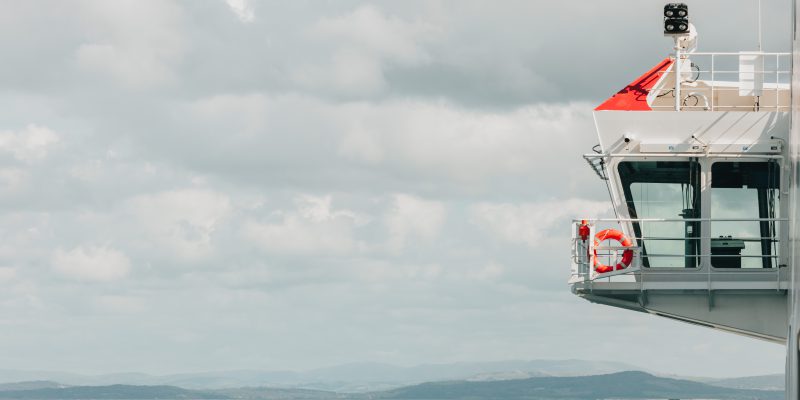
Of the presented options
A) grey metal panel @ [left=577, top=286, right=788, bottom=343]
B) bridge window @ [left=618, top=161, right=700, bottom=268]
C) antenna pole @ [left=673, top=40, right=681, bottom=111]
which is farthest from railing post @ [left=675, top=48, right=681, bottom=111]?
grey metal panel @ [left=577, top=286, right=788, bottom=343]

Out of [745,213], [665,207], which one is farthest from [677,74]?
[745,213]

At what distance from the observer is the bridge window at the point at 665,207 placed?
30641 mm

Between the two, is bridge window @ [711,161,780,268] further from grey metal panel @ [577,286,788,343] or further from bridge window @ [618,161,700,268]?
grey metal panel @ [577,286,788,343]

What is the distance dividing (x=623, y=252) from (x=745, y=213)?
289cm

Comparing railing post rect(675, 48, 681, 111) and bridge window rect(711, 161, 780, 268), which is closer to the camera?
bridge window rect(711, 161, 780, 268)

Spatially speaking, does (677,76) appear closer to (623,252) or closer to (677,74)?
(677,74)

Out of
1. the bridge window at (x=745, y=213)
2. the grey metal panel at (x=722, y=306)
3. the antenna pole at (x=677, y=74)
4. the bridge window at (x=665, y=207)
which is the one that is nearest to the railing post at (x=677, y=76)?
the antenna pole at (x=677, y=74)

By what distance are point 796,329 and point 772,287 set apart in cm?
1088

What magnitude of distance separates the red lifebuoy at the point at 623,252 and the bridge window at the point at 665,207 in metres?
0.34

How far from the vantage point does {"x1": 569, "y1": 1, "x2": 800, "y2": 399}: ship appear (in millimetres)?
30125

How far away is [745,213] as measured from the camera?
30.9 meters

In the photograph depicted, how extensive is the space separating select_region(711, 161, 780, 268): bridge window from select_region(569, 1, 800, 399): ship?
2cm

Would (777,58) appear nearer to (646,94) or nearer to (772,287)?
(646,94)

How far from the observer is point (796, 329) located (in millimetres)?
19219
